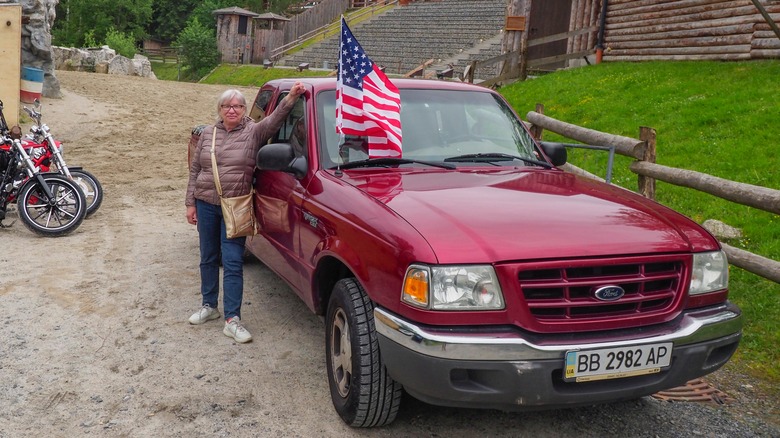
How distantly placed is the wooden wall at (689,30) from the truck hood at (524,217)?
33.3 feet

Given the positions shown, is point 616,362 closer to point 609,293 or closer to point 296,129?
point 609,293

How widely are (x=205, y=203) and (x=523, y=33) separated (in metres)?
15.0

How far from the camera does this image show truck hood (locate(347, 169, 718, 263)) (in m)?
3.08

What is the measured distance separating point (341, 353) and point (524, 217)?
1.25 meters

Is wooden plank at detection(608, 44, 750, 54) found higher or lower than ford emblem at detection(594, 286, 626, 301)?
higher

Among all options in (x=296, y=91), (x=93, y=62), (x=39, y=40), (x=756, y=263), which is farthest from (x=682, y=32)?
(x=93, y=62)

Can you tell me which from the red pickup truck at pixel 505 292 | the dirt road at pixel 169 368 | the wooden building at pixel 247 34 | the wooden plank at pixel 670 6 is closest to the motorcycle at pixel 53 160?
the dirt road at pixel 169 368

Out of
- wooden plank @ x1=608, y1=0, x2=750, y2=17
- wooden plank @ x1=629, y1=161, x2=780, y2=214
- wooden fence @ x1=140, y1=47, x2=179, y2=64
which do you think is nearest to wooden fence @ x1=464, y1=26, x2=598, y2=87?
wooden plank @ x1=608, y1=0, x2=750, y2=17

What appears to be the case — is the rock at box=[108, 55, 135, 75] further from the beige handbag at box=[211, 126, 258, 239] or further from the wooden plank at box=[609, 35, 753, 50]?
the beige handbag at box=[211, 126, 258, 239]

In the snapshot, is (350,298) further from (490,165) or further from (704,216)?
(704,216)

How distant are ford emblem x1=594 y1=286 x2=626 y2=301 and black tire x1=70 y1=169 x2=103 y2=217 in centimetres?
733

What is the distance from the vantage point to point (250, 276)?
255 inches

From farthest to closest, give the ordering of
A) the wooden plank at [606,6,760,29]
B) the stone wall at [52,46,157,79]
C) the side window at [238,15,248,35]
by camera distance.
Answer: the side window at [238,15,248,35], the stone wall at [52,46,157,79], the wooden plank at [606,6,760,29]

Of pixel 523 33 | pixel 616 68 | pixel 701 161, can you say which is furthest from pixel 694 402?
pixel 523 33
